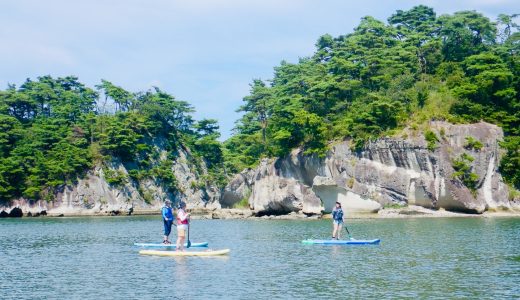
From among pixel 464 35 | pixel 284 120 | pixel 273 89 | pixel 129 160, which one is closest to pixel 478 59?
pixel 464 35

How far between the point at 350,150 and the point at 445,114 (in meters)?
11.4

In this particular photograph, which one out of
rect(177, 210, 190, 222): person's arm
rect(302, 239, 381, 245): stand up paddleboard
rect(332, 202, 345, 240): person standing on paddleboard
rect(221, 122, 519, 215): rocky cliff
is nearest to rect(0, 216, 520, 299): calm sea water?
rect(302, 239, 381, 245): stand up paddleboard

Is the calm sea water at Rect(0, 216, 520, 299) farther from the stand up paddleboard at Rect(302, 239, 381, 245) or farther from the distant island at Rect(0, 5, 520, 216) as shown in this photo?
the distant island at Rect(0, 5, 520, 216)

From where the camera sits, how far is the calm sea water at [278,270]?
2108 cm

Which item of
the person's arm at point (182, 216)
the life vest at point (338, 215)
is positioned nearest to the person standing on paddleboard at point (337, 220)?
the life vest at point (338, 215)

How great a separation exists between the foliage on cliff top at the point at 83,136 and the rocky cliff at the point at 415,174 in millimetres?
36688

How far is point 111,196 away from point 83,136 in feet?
40.0

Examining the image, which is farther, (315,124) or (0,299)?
(315,124)

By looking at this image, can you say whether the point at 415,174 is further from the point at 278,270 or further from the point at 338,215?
the point at 278,270

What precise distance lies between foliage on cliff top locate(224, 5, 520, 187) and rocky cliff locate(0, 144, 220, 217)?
654 inches

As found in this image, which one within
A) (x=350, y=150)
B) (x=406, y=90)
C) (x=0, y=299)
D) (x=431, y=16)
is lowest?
(x=0, y=299)

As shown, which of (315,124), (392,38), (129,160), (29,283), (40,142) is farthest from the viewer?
(129,160)

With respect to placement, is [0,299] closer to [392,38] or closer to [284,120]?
[284,120]

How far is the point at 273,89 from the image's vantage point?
105 meters
